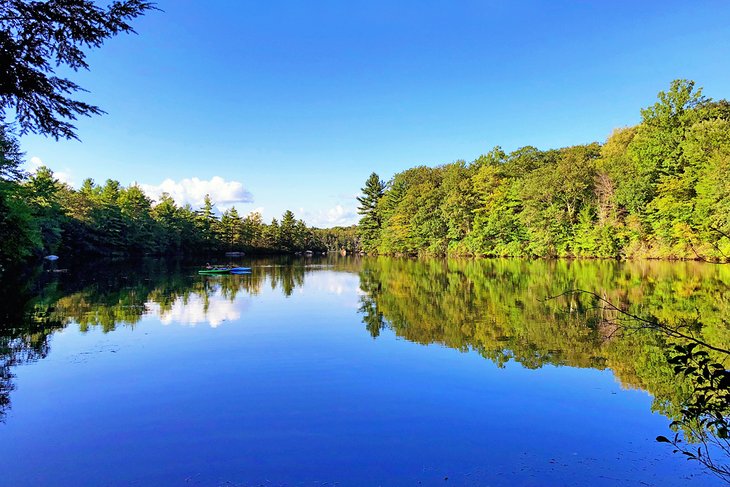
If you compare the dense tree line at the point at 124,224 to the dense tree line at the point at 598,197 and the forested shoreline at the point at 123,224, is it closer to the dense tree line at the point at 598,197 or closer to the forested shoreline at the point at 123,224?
the forested shoreline at the point at 123,224

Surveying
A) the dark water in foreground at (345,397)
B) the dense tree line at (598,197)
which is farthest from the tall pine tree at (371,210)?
the dark water in foreground at (345,397)

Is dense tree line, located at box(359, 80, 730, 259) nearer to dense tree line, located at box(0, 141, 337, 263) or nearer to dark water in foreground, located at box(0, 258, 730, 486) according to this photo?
dark water in foreground, located at box(0, 258, 730, 486)

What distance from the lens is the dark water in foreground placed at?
15.6 ft

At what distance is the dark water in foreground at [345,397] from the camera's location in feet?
15.6

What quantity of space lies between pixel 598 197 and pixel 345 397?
142ft

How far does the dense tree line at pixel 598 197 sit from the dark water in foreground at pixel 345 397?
1837cm

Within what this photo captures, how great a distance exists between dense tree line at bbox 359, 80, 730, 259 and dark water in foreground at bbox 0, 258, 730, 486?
1837 cm

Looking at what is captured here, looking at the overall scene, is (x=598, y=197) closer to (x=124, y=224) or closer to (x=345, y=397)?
(x=345, y=397)

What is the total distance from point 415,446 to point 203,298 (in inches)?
607

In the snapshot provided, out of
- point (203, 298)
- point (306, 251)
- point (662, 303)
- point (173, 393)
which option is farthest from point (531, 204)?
point (306, 251)

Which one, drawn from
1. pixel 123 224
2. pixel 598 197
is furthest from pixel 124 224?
pixel 598 197

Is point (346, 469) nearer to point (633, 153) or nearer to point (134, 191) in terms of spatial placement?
point (633, 153)

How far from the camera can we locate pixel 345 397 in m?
6.96

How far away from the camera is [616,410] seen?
6266 millimetres
